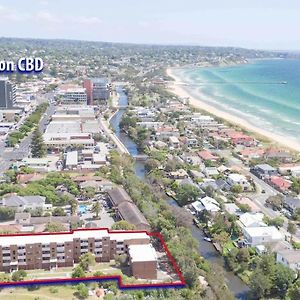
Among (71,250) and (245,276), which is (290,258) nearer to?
(245,276)

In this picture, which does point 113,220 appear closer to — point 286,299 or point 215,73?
point 286,299

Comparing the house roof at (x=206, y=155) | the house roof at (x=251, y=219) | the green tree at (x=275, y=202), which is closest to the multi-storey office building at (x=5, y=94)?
the house roof at (x=206, y=155)

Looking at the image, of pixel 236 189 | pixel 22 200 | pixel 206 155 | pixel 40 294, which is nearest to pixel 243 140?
pixel 206 155

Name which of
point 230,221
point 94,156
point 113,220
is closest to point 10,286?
point 113,220

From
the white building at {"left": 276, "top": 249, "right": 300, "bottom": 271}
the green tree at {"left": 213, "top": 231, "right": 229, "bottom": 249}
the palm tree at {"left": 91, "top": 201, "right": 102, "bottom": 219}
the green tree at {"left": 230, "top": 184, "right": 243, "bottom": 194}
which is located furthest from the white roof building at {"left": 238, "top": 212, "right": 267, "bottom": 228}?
the palm tree at {"left": 91, "top": 201, "right": 102, "bottom": 219}

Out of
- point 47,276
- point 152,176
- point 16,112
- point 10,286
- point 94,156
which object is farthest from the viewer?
point 16,112

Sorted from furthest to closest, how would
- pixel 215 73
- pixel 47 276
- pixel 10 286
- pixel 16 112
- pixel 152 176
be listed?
pixel 215 73, pixel 16 112, pixel 152 176, pixel 47 276, pixel 10 286

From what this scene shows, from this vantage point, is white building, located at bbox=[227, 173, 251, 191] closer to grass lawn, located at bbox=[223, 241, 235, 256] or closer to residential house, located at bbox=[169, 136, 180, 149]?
grass lawn, located at bbox=[223, 241, 235, 256]

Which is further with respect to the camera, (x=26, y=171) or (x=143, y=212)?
(x=26, y=171)
